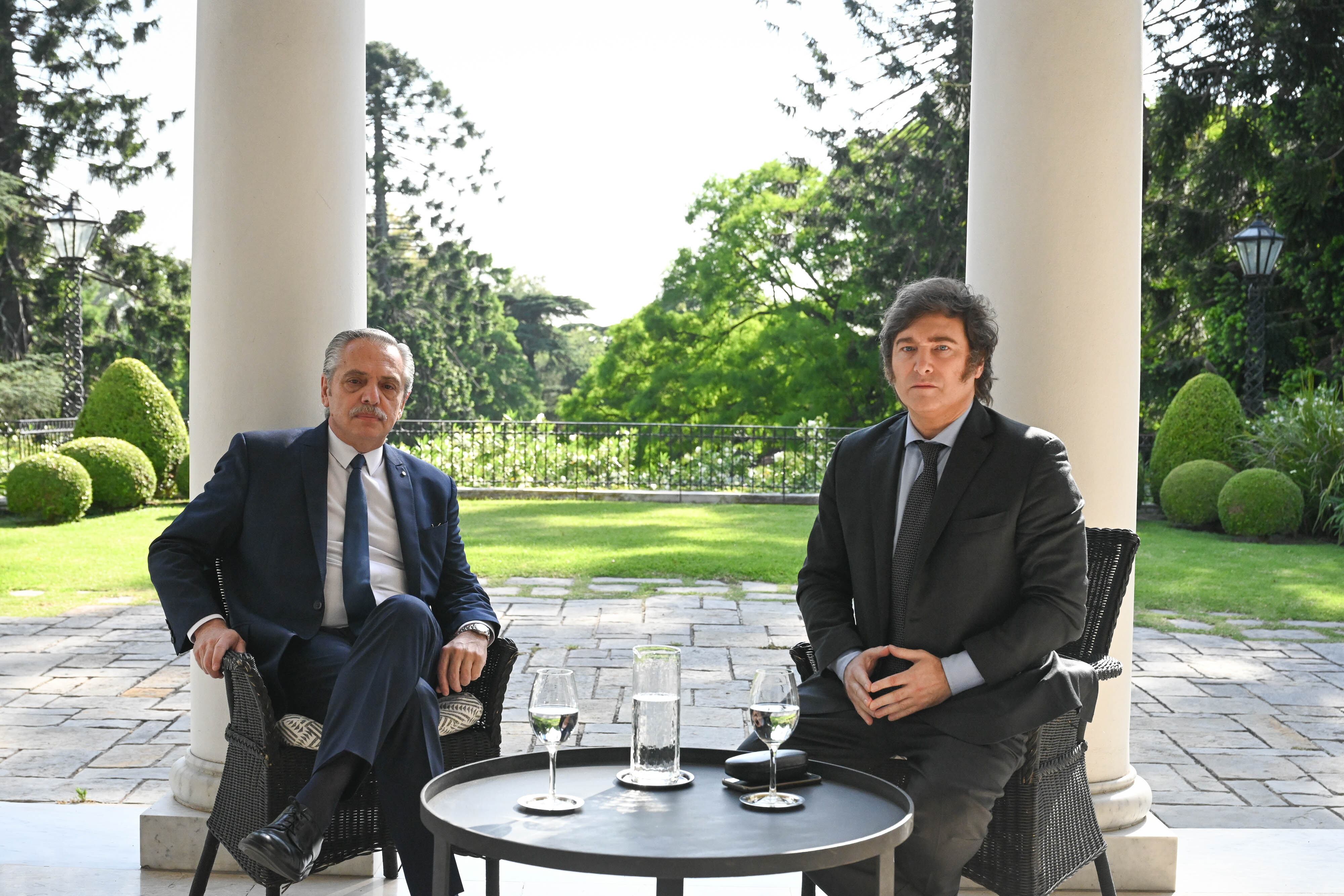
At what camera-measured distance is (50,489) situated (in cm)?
1223

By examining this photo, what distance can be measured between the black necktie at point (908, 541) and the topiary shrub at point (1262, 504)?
10.1 metres

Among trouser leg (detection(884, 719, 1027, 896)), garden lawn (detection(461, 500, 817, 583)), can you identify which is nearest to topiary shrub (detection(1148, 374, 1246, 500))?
garden lawn (detection(461, 500, 817, 583))

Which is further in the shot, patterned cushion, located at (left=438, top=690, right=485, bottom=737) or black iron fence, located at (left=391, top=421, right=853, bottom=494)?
black iron fence, located at (left=391, top=421, right=853, bottom=494)

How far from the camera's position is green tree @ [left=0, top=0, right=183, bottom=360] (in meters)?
21.6

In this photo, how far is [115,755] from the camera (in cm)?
448

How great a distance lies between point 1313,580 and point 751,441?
321 inches

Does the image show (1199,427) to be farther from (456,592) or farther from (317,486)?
(317,486)

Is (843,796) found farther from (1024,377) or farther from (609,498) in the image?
(609,498)

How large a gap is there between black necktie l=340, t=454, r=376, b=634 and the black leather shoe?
618 mm

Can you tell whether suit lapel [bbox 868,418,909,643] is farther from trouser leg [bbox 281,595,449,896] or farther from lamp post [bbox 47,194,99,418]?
lamp post [bbox 47,194,99,418]

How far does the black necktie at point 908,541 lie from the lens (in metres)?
2.70

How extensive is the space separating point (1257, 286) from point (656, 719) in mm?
12980

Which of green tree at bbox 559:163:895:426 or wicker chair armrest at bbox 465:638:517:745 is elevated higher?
green tree at bbox 559:163:895:426

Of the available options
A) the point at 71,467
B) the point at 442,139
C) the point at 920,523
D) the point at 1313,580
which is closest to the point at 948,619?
the point at 920,523
